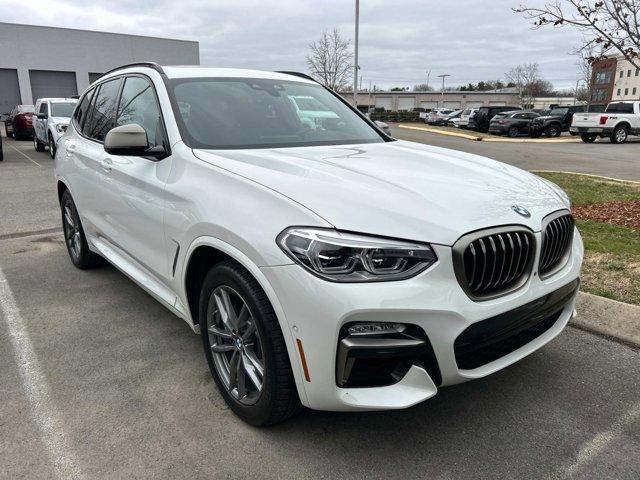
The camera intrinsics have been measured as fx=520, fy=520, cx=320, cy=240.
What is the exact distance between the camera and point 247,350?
261cm

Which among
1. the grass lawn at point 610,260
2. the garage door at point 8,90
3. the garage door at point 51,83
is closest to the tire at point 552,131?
the grass lawn at point 610,260

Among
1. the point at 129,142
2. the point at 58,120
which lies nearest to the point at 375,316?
the point at 129,142

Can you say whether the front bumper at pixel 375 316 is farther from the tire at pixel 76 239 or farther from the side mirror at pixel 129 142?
the tire at pixel 76 239

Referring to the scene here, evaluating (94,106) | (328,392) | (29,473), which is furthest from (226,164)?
(94,106)

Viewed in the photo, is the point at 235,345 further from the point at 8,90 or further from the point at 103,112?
the point at 8,90

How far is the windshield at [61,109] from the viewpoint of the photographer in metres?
15.4

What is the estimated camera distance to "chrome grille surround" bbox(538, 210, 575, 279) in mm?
2625

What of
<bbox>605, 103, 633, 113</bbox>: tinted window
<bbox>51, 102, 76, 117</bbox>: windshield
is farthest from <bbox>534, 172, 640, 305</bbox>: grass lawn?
<bbox>605, 103, 633, 113</bbox>: tinted window

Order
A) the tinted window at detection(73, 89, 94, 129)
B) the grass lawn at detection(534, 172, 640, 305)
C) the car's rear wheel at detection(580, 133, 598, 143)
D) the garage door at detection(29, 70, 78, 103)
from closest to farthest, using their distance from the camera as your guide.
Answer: the grass lawn at detection(534, 172, 640, 305)
the tinted window at detection(73, 89, 94, 129)
the car's rear wheel at detection(580, 133, 598, 143)
the garage door at detection(29, 70, 78, 103)

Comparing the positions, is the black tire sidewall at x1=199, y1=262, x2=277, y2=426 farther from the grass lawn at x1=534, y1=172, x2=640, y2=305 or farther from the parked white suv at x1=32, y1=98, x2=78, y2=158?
the parked white suv at x1=32, y1=98, x2=78, y2=158

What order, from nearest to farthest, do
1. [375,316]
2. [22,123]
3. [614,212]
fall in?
[375,316]
[614,212]
[22,123]

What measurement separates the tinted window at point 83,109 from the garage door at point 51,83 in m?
39.9

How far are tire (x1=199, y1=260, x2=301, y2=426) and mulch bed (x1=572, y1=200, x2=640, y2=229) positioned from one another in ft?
17.5

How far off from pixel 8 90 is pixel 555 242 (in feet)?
145
